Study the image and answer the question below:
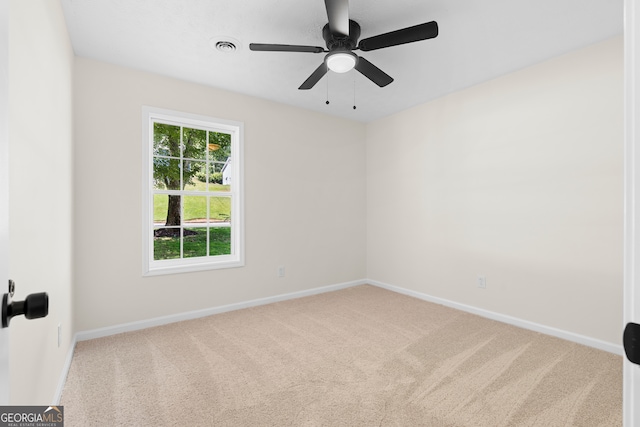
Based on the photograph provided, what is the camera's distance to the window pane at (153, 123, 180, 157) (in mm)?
3334

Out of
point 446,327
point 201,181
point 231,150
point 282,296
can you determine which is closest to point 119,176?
point 201,181

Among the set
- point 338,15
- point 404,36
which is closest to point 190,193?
point 338,15

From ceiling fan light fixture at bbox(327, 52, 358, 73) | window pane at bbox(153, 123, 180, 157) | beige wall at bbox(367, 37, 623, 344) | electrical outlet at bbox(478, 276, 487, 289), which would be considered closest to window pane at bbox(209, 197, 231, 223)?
window pane at bbox(153, 123, 180, 157)

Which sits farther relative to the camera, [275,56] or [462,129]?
[462,129]

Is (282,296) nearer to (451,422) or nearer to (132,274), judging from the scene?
(132,274)

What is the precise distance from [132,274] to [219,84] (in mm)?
2175

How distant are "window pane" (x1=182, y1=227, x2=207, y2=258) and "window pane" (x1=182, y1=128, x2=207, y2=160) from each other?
85cm

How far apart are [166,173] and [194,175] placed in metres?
0.29

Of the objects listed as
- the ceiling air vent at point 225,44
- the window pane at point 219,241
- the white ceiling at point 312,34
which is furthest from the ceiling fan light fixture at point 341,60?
the window pane at point 219,241

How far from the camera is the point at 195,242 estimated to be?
3.59 meters

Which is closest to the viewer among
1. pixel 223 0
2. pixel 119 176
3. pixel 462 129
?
pixel 223 0

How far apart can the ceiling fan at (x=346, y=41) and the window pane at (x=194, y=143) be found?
1677 millimetres

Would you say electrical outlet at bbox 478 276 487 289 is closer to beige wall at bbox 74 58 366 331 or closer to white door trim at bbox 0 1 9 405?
beige wall at bbox 74 58 366 331

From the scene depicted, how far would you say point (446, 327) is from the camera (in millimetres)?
3064
